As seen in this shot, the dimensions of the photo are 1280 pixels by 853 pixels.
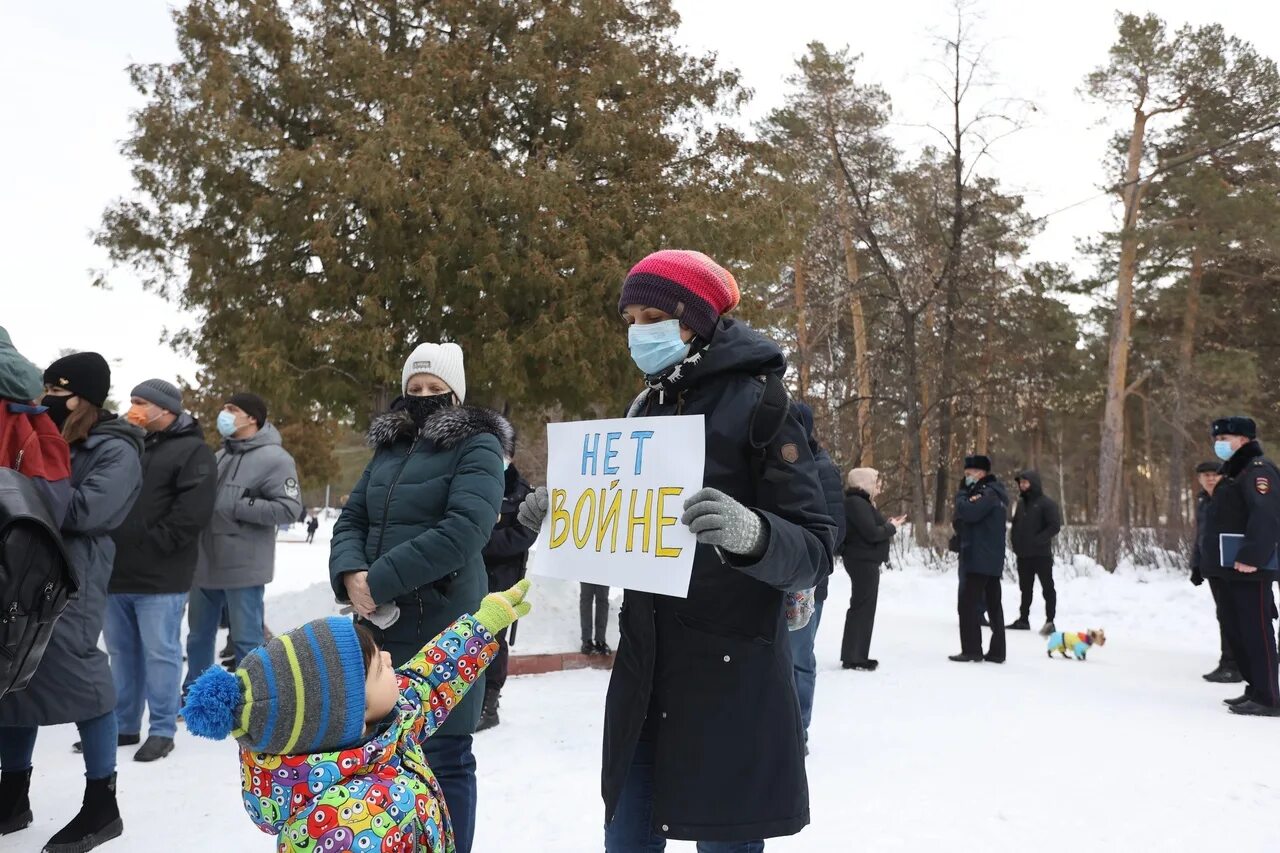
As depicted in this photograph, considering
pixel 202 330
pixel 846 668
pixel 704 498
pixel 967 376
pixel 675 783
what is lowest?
pixel 846 668

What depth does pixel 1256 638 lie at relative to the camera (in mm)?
7555

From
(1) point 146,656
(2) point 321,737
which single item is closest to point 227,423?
(1) point 146,656

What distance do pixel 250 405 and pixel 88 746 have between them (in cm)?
339

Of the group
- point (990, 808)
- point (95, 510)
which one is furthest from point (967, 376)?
point (95, 510)

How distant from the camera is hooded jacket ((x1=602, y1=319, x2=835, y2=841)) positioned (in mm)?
2369

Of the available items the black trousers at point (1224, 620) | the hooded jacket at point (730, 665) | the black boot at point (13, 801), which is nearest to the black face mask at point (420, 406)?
the hooded jacket at point (730, 665)

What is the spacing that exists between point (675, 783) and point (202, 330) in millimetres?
11499

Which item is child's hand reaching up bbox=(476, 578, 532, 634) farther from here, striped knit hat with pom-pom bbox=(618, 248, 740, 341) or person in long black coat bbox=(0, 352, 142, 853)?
person in long black coat bbox=(0, 352, 142, 853)

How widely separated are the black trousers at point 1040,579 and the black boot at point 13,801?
1076 centimetres

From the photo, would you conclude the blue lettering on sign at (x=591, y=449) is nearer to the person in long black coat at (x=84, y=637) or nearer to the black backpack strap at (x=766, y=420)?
the black backpack strap at (x=766, y=420)

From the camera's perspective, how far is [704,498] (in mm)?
2211

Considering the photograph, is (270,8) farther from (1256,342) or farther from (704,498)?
(1256,342)

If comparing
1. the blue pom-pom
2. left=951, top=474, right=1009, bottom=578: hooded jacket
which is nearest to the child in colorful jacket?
the blue pom-pom

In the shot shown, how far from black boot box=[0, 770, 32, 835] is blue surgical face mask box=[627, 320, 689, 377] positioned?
3664 millimetres
